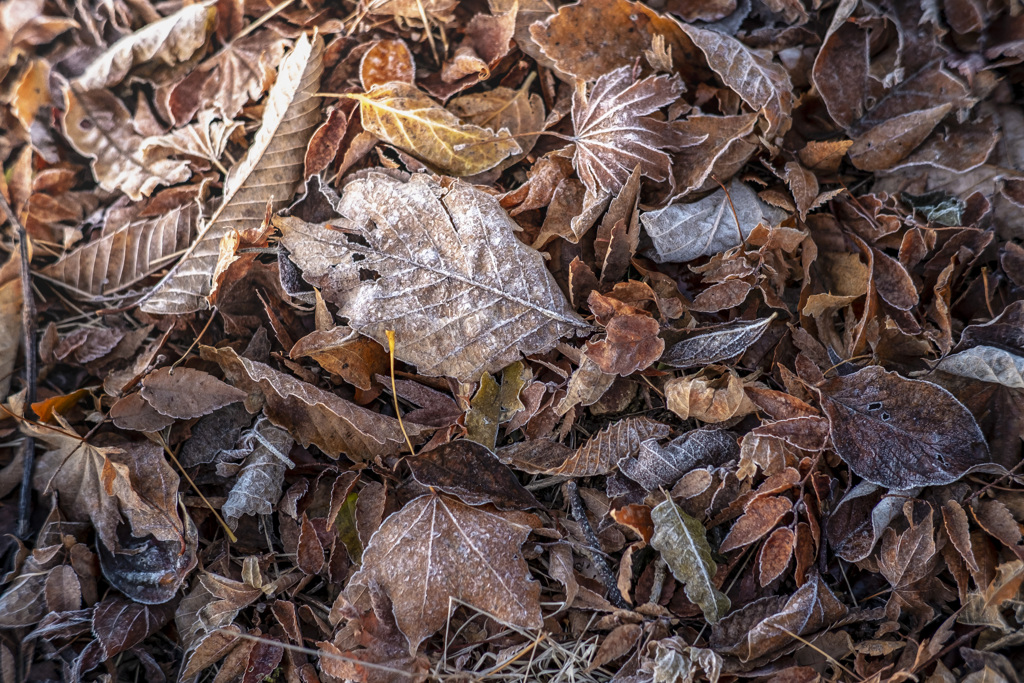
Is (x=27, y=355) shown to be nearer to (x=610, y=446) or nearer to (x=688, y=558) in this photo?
(x=610, y=446)

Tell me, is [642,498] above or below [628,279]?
below

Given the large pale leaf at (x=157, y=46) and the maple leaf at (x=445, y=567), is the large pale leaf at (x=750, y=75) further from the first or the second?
the large pale leaf at (x=157, y=46)

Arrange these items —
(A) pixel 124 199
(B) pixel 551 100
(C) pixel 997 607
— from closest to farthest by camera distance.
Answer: (C) pixel 997 607 < (B) pixel 551 100 < (A) pixel 124 199

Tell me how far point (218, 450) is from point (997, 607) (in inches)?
86.1

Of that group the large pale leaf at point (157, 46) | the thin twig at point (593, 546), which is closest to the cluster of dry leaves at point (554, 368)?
the thin twig at point (593, 546)

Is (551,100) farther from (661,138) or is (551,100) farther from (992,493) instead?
(992,493)

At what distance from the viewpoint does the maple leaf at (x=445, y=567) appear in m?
1.56

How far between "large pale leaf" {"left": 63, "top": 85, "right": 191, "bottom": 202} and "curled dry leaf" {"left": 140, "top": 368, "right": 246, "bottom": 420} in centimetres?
74

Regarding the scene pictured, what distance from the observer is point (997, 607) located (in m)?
1.46

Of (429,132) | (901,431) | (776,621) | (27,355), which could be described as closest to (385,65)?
(429,132)

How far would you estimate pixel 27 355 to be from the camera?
Result: 1.95 metres

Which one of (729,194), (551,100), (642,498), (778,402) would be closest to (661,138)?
(729,194)

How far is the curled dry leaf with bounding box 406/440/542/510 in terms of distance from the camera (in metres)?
1.62

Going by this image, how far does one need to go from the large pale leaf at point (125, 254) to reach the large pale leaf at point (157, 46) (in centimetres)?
59
